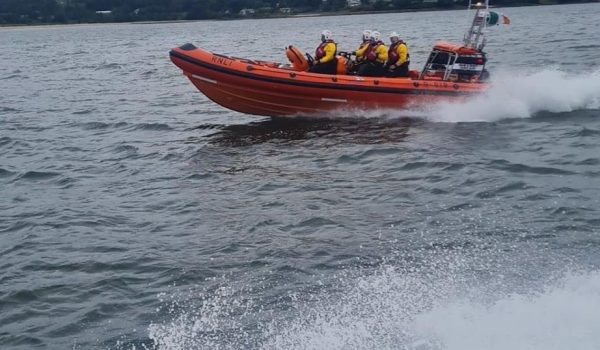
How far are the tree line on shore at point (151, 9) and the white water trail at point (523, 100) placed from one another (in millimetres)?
74396

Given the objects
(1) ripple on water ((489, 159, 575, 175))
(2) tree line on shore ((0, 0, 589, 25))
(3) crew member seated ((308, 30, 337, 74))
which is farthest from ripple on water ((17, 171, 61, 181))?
(2) tree line on shore ((0, 0, 589, 25))

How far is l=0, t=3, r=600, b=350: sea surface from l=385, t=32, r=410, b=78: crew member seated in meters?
0.75

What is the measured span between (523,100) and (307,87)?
410cm

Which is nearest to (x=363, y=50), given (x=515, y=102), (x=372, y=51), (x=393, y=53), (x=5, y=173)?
(x=372, y=51)

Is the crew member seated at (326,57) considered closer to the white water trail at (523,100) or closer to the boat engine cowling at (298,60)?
the boat engine cowling at (298,60)

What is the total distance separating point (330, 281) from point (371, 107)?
23.8ft

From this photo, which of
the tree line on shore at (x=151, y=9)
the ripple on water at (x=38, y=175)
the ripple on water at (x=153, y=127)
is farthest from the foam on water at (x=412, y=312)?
the tree line on shore at (x=151, y=9)

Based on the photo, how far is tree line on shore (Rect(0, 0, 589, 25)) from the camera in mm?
92125

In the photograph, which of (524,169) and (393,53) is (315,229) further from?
(393,53)

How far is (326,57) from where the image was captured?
500 inches

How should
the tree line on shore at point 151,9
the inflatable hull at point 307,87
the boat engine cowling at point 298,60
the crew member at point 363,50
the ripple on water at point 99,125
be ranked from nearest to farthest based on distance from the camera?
the inflatable hull at point 307,87 < the crew member at point 363,50 < the boat engine cowling at point 298,60 < the ripple on water at point 99,125 < the tree line on shore at point 151,9

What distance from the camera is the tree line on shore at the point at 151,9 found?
9212cm

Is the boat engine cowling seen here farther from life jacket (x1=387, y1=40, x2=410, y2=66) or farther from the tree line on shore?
the tree line on shore

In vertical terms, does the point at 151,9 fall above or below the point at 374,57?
→ above
